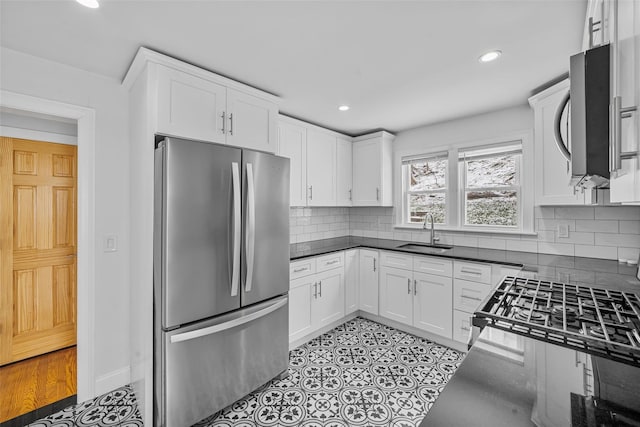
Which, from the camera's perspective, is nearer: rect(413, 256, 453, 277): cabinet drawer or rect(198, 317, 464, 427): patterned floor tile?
rect(198, 317, 464, 427): patterned floor tile

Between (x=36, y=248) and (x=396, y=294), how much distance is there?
355cm

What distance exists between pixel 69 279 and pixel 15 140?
134 centimetres

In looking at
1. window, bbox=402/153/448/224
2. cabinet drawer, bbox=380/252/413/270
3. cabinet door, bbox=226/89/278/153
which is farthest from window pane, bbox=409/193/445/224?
cabinet door, bbox=226/89/278/153

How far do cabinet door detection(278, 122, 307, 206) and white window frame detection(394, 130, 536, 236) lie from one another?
134cm

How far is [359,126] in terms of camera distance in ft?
11.6

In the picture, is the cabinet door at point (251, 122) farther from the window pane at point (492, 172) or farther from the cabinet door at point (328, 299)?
the window pane at point (492, 172)

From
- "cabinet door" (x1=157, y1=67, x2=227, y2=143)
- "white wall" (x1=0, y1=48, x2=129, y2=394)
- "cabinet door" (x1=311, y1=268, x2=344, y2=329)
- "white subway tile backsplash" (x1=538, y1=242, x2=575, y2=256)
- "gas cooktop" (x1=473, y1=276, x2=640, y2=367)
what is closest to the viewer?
"gas cooktop" (x1=473, y1=276, x2=640, y2=367)

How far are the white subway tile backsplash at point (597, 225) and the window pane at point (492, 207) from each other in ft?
1.65

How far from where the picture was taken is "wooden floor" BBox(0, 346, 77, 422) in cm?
199

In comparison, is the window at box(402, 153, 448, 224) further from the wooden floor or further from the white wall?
the wooden floor

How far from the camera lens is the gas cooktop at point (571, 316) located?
0.81m

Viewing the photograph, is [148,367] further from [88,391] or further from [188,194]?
[188,194]

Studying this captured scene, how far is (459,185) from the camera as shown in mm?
3283

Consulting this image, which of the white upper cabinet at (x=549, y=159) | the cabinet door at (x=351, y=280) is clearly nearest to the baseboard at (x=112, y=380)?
the cabinet door at (x=351, y=280)
